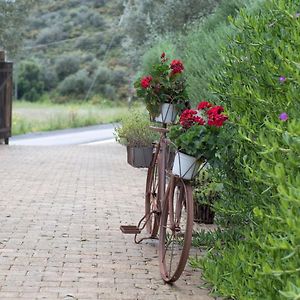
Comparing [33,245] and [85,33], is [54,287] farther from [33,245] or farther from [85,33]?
[85,33]

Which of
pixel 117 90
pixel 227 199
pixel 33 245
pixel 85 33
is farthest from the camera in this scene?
pixel 85 33

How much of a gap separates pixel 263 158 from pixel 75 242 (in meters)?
3.24

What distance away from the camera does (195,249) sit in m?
6.46

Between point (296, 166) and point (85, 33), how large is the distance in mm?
64656

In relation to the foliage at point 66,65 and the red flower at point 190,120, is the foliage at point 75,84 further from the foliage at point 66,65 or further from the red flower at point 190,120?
the red flower at point 190,120

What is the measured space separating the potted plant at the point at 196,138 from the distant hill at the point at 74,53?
52619 mm

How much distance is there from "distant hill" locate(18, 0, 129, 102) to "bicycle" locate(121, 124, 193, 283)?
51.2 metres

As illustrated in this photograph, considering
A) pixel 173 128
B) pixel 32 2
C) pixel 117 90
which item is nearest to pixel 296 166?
pixel 173 128

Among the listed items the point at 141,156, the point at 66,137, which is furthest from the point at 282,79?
the point at 66,137

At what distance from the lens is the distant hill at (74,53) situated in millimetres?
60281

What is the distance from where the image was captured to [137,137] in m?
12.5

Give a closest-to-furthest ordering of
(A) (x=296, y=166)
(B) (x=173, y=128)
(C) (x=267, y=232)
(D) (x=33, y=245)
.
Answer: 1. (A) (x=296, y=166)
2. (C) (x=267, y=232)
3. (B) (x=173, y=128)
4. (D) (x=33, y=245)

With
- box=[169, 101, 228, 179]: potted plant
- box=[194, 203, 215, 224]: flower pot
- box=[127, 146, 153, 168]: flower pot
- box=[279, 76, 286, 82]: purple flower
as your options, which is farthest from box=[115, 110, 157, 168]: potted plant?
box=[279, 76, 286, 82]: purple flower

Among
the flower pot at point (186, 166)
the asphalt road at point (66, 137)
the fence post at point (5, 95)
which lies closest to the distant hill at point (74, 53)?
the asphalt road at point (66, 137)
